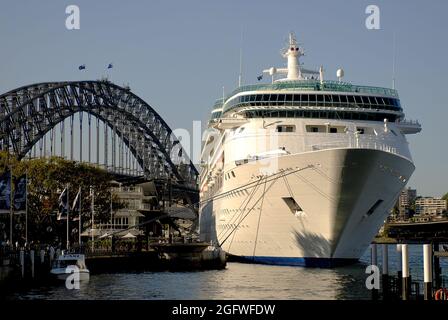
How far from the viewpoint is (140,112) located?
157125mm

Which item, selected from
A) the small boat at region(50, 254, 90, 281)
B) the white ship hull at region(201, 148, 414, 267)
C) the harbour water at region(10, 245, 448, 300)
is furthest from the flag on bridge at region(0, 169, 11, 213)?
the white ship hull at region(201, 148, 414, 267)

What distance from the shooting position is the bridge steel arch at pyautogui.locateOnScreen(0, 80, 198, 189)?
368 ft

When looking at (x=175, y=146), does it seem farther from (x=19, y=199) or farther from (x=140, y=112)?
(x=19, y=199)

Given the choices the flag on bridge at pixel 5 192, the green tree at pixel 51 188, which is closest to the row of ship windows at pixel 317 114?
the flag on bridge at pixel 5 192

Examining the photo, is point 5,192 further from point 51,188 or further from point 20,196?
point 51,188

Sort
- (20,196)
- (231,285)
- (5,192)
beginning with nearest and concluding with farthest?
1. (231,285)
2. (5,192)
3. (20,196)

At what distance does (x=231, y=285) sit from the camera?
169 feet

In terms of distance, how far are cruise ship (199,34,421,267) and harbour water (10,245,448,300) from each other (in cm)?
214

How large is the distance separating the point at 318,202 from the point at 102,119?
280 feet

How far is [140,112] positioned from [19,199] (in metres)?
102

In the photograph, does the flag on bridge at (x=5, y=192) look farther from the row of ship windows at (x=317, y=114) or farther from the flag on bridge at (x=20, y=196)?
the row of ship windows at (x=317, y=114)

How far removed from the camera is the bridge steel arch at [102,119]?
112062mm

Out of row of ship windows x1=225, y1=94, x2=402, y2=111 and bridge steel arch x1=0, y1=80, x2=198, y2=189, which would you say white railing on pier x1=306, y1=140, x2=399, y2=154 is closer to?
row of ship windows x1=225, y1=94, x2=402, y2=111

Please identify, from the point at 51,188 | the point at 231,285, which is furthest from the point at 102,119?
the point at 231,285
